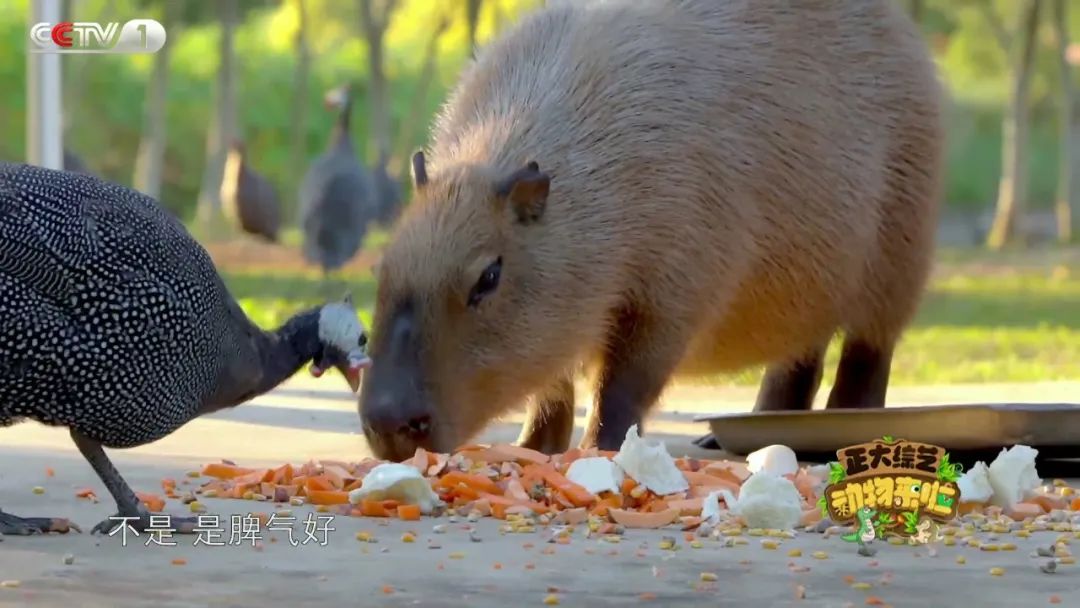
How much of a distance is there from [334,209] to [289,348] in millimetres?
11206

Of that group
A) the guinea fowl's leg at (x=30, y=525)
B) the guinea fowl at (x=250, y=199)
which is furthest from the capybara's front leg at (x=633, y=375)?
the guinea fowl at (x=250, y=199)

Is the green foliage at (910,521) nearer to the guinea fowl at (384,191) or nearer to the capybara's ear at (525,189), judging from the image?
the capybara's ear at (525,189)

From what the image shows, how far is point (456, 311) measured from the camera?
200 inches

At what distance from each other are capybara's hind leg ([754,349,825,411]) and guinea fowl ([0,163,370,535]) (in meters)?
2.64

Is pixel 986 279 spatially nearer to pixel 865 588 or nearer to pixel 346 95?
pixel 346 95

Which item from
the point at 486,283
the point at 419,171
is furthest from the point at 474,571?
the point at 419,171

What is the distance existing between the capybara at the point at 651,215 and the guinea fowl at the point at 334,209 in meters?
9.55

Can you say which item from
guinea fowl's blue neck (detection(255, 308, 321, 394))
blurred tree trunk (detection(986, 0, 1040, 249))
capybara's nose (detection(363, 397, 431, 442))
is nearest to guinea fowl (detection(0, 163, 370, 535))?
guinea fowl's blue neck (detection(255, 308, 321, 394))

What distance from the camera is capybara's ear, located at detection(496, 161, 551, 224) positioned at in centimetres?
520

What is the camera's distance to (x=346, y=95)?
58.0 ft

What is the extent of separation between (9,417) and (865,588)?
196 cm

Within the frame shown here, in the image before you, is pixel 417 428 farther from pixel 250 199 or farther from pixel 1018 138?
pixel 1018 138

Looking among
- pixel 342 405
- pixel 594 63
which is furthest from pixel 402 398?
pixel 342 405

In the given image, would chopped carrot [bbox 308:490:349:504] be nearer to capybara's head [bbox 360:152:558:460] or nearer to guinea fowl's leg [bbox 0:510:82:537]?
capybara's head [bbox 360:152:558:460]
